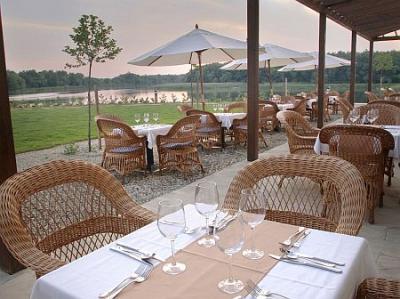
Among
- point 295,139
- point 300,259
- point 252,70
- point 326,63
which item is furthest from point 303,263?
point 326,63

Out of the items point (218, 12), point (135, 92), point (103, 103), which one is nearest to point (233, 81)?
point (218, 12)

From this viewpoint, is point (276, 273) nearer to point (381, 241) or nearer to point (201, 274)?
point (201, 274)

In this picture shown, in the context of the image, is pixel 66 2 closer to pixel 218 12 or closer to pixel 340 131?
pixel 218 12

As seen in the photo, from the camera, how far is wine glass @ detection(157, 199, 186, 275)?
47.1 inches

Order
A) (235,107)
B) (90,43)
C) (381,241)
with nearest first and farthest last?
(381,241)
(90,43)
(235,107)

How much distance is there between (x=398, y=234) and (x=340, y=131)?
0.97 meters

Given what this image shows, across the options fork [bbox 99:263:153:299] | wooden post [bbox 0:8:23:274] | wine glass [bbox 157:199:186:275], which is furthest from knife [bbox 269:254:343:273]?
wooden post [bbox 0:8:23:274]

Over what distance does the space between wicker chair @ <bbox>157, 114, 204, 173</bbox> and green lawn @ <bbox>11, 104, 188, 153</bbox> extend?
1807 mm

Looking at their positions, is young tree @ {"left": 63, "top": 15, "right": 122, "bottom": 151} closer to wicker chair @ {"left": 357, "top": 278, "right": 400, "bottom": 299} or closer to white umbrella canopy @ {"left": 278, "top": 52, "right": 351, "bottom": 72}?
wicker chair @ {"left": 357, "top": 278, "right": 400, "bottom": 299}

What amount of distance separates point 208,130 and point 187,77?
309cm

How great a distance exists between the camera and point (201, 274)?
114 centimetres

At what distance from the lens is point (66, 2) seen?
21.7 ft

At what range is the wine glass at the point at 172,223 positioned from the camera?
120 centimetres

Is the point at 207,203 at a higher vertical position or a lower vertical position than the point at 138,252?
higher
